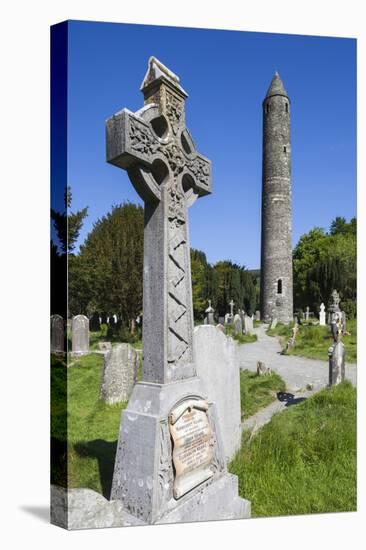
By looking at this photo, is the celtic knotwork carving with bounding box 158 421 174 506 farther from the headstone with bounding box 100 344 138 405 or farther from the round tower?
the round tower

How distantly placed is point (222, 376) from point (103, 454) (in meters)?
1.63

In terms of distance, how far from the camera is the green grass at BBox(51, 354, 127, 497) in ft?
13.6

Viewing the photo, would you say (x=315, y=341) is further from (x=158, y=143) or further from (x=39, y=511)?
(x=158, y=143)

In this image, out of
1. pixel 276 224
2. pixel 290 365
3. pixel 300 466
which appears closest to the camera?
pixel 300 466

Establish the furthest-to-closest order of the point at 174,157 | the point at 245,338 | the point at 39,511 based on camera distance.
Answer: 1. the point at 245,338
2. the point at 39,511
3. the point at 174,157

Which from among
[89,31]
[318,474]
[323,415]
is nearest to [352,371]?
[323,415]

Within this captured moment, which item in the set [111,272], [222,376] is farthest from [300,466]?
[111,272]

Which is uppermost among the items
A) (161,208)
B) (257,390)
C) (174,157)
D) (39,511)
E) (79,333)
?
(174,157)

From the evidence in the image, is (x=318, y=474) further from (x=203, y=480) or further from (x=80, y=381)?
(x=80, y=381)

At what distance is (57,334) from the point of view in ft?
12.7

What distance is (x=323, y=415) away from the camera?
6719 mm

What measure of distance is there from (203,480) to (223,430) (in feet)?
4.58

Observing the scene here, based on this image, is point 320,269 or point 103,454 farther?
point 320,269

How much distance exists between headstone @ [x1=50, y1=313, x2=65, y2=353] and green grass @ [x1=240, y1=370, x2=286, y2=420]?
4.09 m
